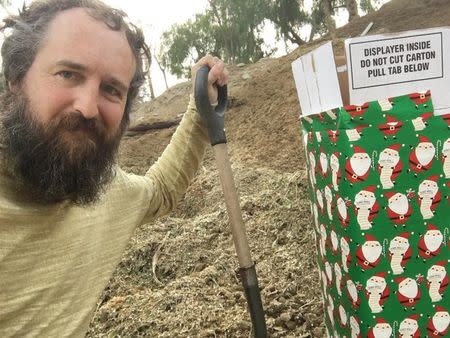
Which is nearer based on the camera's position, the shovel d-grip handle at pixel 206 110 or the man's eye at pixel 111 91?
the man's eye at pixel 111 91

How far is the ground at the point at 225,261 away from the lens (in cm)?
238

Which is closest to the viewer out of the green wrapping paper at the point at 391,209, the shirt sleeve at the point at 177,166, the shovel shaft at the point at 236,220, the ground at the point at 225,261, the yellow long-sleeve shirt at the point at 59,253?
the green wrapping paper at the point at 391,209

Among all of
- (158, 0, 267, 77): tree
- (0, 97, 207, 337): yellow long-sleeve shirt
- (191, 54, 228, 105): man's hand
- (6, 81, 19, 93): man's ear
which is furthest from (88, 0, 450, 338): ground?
(158, 0, 267, 77): tree

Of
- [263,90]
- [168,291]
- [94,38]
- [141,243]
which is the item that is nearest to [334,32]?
[263,90]

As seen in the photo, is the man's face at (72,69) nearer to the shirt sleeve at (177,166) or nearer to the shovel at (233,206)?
the shovel at (233,206)

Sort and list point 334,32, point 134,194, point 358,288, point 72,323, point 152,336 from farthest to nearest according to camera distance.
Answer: point 334,32
point 152,336
point 134,194
point 72,323
point 358,288

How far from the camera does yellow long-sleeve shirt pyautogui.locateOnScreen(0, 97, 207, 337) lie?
1.41m

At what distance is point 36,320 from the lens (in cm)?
147

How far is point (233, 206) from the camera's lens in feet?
5.71

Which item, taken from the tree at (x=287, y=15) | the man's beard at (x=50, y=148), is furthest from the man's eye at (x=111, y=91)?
the tree at (x=287, y=15)

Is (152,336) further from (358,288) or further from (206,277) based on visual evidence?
(358,288)

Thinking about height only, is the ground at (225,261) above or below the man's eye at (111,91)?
below

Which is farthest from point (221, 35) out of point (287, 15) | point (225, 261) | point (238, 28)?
point (225, 261)

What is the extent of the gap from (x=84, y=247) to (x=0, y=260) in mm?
295
